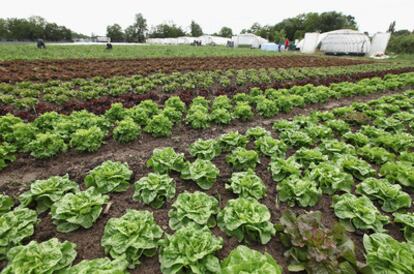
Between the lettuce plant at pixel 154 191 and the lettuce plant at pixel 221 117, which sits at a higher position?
Answer: the lettuce plant at pixel 221 117

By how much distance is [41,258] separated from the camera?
240cm

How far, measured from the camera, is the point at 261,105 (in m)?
8.07

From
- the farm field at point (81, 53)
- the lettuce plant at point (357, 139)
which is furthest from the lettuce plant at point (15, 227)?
the farm field at point (81, 53)

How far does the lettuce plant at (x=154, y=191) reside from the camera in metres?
3.66

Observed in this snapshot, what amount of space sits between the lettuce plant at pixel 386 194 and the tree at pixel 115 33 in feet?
390

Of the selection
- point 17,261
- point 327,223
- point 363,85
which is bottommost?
point 327,223

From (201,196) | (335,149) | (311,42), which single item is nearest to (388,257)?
(201,196)

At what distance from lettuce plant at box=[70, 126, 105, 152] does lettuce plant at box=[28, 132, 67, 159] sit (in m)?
0.27

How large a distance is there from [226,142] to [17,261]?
408 centimetres

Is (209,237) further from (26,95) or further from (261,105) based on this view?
(26,95)

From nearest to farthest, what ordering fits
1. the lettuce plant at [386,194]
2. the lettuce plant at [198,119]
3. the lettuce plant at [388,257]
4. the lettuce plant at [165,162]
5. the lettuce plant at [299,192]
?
the lettuce plant at [388,257], the lettuce plant at [386,194], the lettuce plant at [299,192], the lettuce plant at [165,162], the lettuce plant at [198,119]

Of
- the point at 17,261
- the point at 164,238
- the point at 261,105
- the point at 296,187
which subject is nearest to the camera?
the point at 17,261

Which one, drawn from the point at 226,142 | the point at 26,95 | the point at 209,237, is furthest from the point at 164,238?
the point at 26,95

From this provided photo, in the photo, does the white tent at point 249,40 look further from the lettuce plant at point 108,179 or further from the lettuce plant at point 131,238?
the lettuce plant at point 131,238
